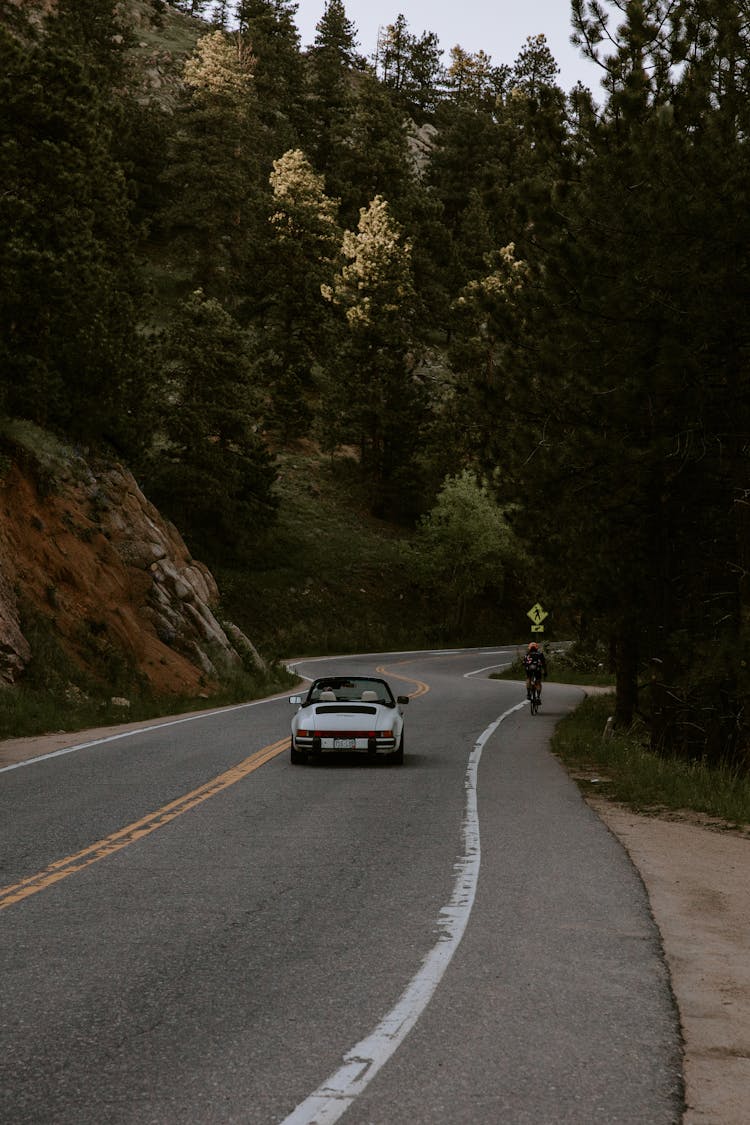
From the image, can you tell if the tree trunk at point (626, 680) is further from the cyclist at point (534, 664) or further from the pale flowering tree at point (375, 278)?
the pale flowering tree at point (375, 278)

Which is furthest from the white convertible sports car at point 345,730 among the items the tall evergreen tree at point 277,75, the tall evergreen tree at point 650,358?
the tall evergreen tree at point 277,75

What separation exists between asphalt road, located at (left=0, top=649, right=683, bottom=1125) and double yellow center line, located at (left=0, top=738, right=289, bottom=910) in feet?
0.14

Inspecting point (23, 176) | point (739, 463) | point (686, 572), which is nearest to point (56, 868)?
point (739, 463)

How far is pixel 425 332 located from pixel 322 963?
238ft

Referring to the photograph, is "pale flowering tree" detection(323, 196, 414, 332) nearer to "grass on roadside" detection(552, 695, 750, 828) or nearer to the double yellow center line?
"grass on roadside" detection(552, 695, 750, 828)

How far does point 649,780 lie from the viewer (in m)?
14.6

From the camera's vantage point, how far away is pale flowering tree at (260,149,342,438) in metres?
72.7

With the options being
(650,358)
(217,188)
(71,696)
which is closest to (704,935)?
(650,358)

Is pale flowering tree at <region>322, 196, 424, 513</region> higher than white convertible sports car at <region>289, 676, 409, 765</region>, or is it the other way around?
pale flowering tree at <region>322, 196, 424, 513</region>

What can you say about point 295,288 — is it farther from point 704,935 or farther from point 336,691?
point 704,935

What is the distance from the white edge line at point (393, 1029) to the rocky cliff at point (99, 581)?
16.3 meters

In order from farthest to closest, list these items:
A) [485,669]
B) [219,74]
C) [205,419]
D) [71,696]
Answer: [219,74], [205,419], [485,669], [71,696]

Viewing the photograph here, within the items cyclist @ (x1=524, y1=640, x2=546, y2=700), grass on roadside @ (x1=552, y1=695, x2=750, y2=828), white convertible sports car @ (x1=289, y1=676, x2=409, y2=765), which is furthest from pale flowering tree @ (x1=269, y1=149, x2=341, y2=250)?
white convertible sports car @ (x1=289, y1=676, x2=409, y2=765)

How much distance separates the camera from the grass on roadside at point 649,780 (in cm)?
1312
